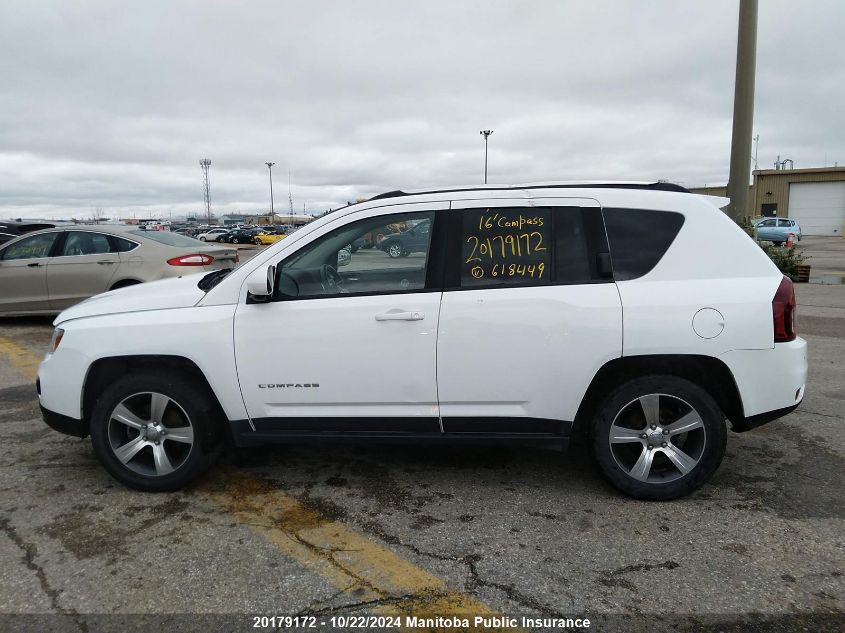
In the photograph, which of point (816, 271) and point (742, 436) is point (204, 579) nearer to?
point (742, 436)

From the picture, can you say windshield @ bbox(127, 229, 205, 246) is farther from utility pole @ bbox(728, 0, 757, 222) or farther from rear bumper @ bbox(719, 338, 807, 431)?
utility pole @ bbox(728, 0, 757, 222)

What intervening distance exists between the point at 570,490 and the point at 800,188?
52.6 meters

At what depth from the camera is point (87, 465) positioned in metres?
4.16

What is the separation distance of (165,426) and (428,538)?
1.69m

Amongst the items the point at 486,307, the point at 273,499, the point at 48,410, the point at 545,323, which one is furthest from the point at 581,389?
the point at 48,410

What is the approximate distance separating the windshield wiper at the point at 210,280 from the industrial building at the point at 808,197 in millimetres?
47853

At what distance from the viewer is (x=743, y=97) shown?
9.68m

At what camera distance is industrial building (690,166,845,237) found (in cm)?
A: 4603

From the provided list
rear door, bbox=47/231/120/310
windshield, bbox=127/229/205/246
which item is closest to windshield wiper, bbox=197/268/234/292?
windshield, bbox=127/229/205/246

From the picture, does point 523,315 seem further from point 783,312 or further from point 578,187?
point 783,312

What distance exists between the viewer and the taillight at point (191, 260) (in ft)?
28.5

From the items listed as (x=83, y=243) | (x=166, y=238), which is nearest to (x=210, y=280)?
(x=166, y=238)

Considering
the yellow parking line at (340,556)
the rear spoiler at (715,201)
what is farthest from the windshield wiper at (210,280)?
the rear spoiler at (715,201)

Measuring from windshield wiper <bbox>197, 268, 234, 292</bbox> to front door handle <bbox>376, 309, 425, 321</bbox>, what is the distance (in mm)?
1079
